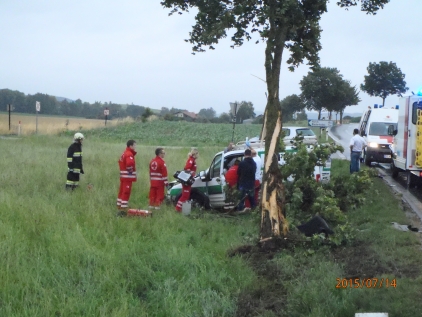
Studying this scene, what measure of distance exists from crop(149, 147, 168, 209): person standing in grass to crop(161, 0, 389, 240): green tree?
3245 millimetres

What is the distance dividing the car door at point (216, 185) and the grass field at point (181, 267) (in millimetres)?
1543

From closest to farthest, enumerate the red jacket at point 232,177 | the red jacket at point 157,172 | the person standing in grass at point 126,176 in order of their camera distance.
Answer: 1. the person standing in grass at point 126,176
2. the red jacket at point 232,177
3. the red jacket at point 157,172

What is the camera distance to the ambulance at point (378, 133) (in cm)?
2124

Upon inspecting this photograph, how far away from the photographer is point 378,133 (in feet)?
72.5

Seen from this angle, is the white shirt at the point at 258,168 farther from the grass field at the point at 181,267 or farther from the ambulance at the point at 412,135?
the ambulance at the point at 412,135

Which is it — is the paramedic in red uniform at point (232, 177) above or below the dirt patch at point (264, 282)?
above

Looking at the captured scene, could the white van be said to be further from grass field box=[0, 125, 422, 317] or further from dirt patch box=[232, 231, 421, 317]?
dirt patch box=[232, 231, 421, 317]

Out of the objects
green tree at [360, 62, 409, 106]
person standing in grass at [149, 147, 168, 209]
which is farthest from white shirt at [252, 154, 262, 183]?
green tree at [360, 62, 409, 106]

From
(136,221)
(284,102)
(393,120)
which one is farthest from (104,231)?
(284,102)

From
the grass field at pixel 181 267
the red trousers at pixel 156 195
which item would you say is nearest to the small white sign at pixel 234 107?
the red trousers at pixel 156 195

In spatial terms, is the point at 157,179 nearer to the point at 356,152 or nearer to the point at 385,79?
the point at 356,152

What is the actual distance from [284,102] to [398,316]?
156 ft
